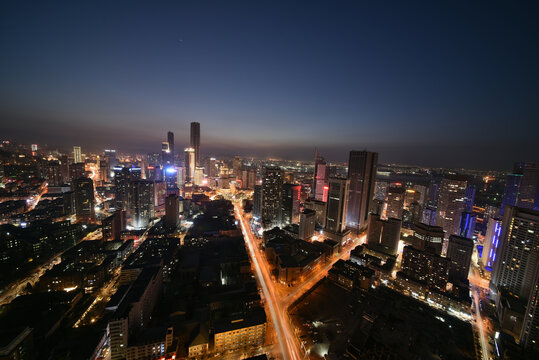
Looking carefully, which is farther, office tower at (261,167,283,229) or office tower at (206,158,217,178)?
office tower at (206,158,217,178)

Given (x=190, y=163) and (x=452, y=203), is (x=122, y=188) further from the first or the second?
(x=452, y=203)

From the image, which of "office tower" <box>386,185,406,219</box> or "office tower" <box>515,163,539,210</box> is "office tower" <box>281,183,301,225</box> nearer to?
"office tower" <box>386,185,406,219</box>

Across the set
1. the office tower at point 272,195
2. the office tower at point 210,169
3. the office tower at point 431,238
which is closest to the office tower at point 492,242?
the office tower at point 431,238

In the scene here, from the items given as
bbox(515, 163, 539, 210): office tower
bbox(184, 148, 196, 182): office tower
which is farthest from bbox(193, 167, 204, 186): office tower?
bbox(515, 163, 539, 210): office tower

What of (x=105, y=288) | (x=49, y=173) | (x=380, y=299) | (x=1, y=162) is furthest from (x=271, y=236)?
(x=1, y=162)

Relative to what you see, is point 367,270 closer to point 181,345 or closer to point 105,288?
point 181,345

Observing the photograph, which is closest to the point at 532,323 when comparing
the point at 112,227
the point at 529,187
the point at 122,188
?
the point at 529,187

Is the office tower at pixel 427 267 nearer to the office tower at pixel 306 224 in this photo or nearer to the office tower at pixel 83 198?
the office tower at pixel 306 224
